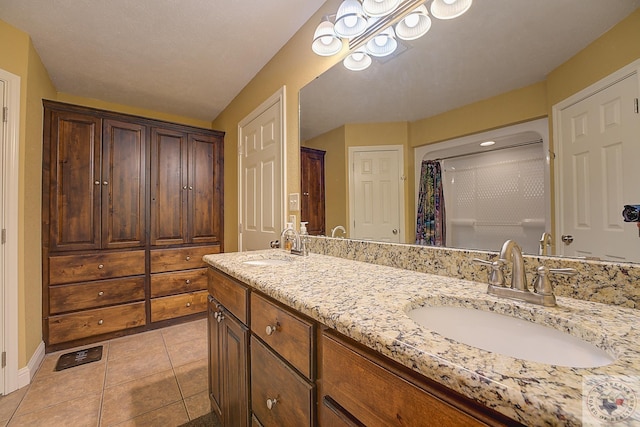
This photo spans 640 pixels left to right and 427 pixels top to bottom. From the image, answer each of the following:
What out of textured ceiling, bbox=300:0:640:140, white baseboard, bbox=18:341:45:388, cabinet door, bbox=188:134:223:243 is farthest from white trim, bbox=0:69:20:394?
textured ceiling, bbox=300:0:640:140

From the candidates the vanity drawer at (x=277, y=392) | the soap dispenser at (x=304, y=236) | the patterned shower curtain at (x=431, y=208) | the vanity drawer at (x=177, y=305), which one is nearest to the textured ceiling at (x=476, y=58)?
the patterned shower curtain at (x=431, y=208)

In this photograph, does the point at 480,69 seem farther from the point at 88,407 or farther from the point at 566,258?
the point at 88,407

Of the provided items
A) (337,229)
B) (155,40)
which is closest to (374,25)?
(337,229)

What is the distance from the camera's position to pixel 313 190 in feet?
6.05

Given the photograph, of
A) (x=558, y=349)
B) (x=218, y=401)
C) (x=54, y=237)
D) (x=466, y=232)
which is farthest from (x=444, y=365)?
(x=54, y=237)

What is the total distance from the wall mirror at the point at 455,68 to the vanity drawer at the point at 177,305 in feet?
6.67

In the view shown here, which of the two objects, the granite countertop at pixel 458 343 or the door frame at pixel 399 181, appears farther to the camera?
the door frame at pixel 399 181

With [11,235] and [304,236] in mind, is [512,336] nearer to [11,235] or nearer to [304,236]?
[304,236]

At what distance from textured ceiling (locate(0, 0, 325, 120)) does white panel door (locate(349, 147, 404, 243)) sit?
112 cm

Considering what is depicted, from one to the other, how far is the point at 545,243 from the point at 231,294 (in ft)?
3.93

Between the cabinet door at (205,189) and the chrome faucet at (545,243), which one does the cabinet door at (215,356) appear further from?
the cabinet door at (205,189)

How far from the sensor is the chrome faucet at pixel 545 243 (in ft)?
2.79

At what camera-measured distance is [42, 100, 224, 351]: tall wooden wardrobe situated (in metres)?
2.30

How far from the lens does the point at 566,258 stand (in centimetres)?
78
